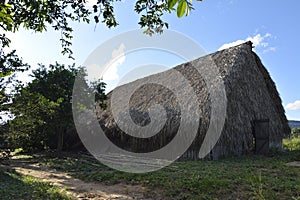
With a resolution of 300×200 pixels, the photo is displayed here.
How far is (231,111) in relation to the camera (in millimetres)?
11164

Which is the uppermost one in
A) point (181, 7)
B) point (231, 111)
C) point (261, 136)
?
point (231, 111)

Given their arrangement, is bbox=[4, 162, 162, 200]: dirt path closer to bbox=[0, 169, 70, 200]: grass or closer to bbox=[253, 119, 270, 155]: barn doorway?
bbox=[0, 169, 70, 200]: grass

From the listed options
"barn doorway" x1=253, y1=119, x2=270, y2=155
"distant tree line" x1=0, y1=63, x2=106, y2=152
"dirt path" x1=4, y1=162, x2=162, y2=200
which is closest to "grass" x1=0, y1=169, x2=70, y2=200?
"dirt path" x1=4, y1=162, x2=162, y2=200

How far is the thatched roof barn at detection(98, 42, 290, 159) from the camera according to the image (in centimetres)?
1090

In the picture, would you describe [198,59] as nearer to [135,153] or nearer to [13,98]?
[135,153]

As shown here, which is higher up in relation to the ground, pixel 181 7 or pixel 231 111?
pixel 231 111

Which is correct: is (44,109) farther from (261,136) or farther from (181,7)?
(261,136)

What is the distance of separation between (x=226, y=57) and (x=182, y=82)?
2652mm

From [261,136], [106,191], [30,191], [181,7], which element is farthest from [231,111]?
[181,7]

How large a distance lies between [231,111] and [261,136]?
214 cm

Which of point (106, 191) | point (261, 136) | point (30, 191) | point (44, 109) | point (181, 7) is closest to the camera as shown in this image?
point (181, 7)

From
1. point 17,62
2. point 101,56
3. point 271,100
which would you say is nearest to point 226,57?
point 271,100

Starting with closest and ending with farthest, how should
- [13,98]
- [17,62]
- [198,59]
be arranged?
[13,98], [17,62], [198,59]

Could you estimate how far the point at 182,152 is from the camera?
11.5 metres
